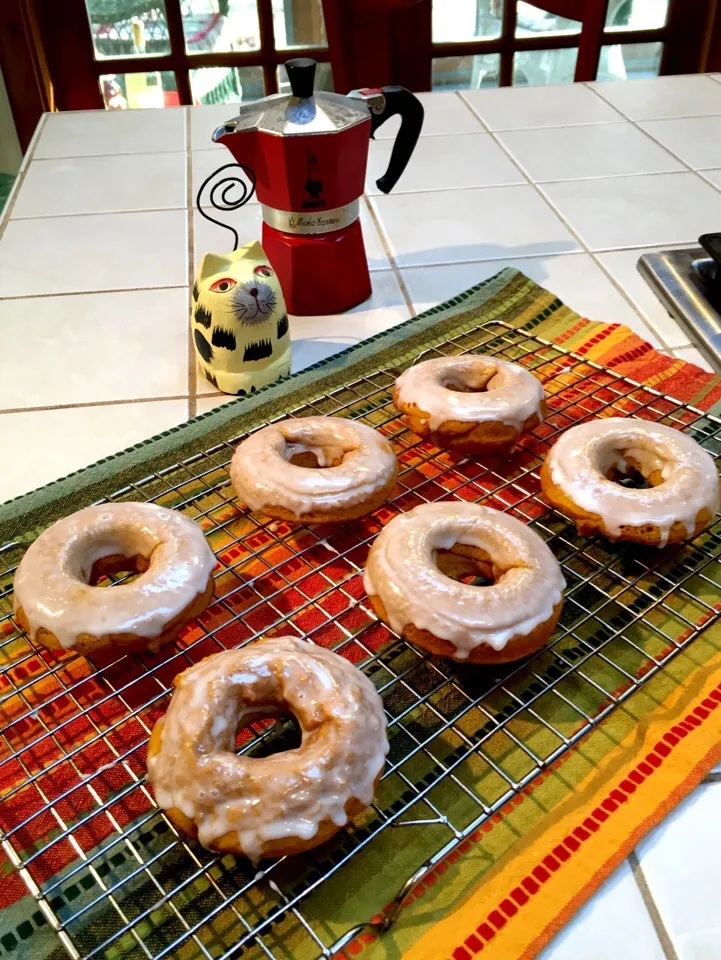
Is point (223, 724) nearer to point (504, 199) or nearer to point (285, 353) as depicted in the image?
point (285, 353)

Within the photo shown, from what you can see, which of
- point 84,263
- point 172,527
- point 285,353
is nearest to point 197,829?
point 172,527

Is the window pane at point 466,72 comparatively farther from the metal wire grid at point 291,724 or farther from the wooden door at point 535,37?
the metal wire grid at point 291,724

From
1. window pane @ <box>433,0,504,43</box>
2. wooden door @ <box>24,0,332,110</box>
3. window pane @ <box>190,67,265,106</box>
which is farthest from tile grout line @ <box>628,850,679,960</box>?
window pane @ <box>433,0,504,43</box>

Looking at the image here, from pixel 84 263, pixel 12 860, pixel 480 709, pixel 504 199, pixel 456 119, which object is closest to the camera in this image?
pixel 12 860

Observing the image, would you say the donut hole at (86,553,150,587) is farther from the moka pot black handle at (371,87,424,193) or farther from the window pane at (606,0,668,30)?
the window pane at (606,0,668,30)

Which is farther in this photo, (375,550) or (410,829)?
(375,550)

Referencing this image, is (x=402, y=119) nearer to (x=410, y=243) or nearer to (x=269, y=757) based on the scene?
(x=410, y=243)
